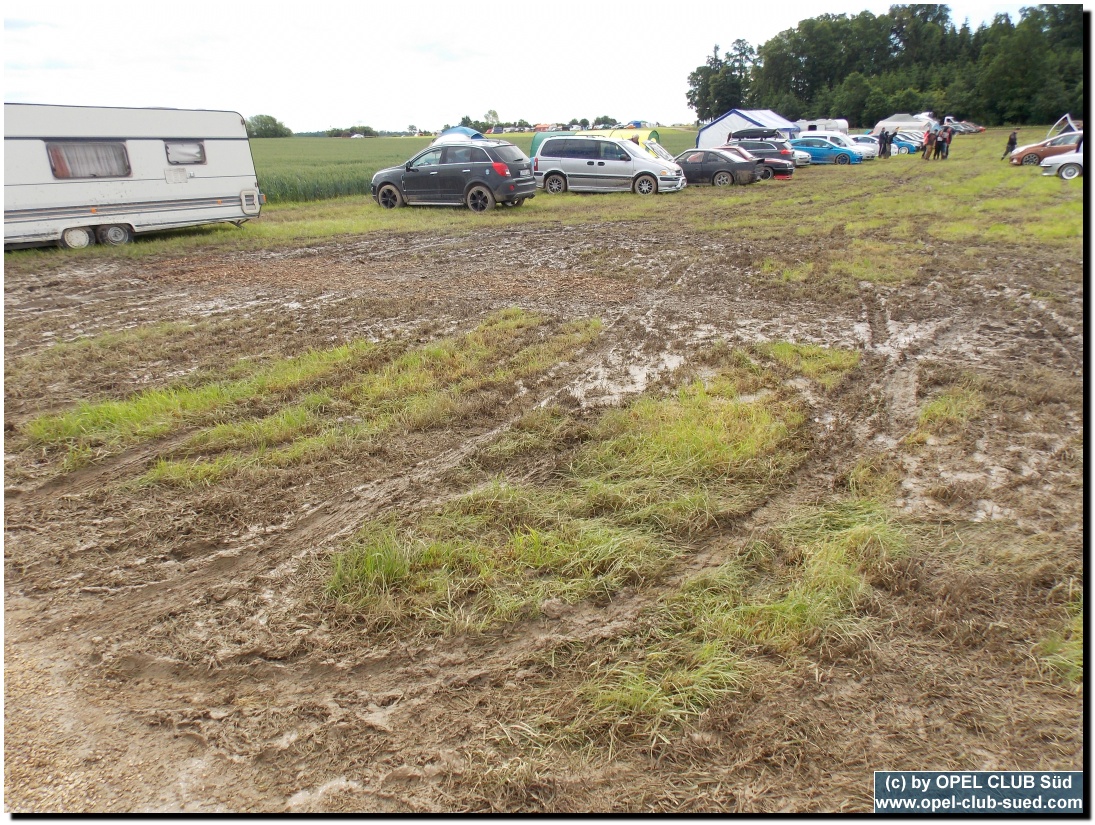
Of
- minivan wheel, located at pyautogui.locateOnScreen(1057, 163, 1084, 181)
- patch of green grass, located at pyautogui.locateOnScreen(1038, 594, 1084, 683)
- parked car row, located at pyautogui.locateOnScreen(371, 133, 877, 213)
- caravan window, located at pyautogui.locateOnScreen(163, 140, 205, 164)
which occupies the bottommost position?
patch of green grass, located at pyautogui.locateOnScreen(1038, 594, 1084, 683)

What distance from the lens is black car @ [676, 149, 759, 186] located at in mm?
23359

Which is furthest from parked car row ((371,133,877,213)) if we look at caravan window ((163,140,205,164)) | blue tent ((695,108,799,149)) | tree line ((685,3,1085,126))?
blue tent ((695,108,799,149))

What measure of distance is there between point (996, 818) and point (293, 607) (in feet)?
9.70

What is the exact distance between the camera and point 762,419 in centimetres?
494

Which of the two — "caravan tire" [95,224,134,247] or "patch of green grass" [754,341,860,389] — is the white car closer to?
"patch of green grass" [754,341,860,389]

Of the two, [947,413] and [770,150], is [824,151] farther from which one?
[947,413]

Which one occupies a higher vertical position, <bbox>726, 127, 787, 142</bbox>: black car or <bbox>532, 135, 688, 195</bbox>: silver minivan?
<bbox>726, 127, 787, 142</bbox>: black car

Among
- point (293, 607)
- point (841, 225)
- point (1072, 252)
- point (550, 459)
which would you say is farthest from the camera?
point (841, 225)

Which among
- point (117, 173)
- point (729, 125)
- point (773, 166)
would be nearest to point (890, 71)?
point (729, 125)

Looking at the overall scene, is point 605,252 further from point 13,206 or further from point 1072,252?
point 13,206

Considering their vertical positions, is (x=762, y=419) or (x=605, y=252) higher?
(x=605, y=252)

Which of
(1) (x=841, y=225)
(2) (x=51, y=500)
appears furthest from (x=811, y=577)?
(1) (x=841, y=225)

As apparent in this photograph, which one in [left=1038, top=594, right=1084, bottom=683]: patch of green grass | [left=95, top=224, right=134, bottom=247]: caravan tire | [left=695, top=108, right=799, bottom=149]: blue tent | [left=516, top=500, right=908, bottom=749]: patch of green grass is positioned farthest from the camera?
[left=695, top=108, right=799, bottom=149]: blue tent

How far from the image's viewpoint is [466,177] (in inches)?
701
